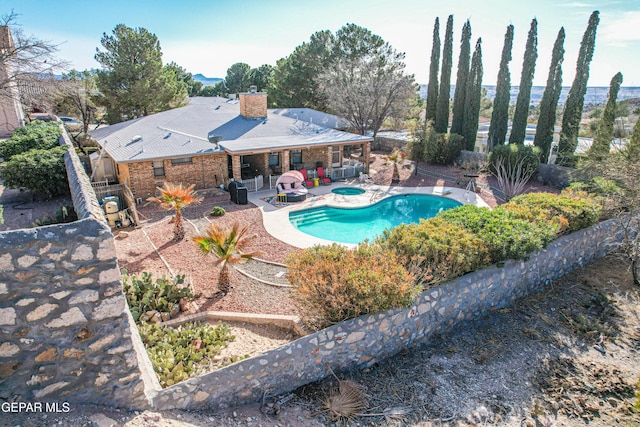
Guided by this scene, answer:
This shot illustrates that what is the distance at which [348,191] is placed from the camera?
837 inches

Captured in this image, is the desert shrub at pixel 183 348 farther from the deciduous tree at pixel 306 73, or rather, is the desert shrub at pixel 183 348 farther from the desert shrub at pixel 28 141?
the deciduous tree at pixel 306 73

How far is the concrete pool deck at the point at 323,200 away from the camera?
14398 millimetres

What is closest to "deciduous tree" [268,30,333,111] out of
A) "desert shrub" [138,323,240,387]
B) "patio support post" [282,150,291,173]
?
"patio support post" [282,150,291,173]

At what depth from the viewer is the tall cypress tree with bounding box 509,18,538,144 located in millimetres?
24359

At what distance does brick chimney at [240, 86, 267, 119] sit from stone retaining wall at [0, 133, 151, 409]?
2133 centimetres

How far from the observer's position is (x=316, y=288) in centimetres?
659

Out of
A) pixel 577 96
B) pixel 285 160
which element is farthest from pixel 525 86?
pixel 285 160

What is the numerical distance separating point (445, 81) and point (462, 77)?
5.08ft

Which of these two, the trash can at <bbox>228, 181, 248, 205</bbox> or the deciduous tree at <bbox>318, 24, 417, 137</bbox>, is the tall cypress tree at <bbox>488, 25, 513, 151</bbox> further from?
the trash can at <bbox>228, 181, 248, 205</bbox>

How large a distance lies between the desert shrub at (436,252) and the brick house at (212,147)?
12643 millimetres

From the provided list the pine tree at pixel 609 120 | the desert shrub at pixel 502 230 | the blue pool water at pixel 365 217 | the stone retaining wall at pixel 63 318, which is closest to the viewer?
the stone retaining wall at pixel 63 318

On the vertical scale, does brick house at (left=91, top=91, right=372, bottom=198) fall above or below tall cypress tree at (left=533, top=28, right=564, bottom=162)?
below

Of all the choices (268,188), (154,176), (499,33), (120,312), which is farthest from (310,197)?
(499,33)

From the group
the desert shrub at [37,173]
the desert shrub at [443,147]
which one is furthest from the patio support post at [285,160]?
the desert shrub at [37,173]
